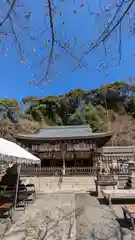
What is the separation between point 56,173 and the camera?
1450 cm

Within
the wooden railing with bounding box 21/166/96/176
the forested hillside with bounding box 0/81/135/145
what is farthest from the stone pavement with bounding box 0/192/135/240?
the forested hillside with bounding box 0/81/135/145

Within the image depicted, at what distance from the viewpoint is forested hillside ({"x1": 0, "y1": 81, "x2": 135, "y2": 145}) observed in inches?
1522

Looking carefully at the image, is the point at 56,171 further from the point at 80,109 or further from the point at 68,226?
the point at 80,109

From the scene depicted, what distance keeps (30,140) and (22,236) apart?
45.6 feet

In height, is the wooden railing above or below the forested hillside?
below

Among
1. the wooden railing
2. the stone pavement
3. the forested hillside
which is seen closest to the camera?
the stone pavement

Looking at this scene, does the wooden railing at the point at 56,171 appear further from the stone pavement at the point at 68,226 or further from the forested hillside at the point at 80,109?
the forested hillside at the point at 80,109

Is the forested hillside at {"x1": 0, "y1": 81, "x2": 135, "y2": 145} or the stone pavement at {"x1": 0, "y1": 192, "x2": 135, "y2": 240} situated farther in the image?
the forested hillside at {"x1": 0, "y1": 81, "x2": 135, "y2": 145}

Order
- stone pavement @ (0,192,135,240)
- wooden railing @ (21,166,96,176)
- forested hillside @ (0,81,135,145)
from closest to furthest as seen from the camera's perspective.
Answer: stone pavement @ (0,192,135,240)
wooden railing @ (21,166,96,176)
forested hillside @ (0,81,135,145)

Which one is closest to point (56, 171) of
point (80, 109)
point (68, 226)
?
point (68, 226)

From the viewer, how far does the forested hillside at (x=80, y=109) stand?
38.7 metres

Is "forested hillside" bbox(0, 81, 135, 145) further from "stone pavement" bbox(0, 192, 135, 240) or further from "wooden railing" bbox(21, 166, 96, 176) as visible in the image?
"stone pavement" bbox(0, 192, 135, 240)

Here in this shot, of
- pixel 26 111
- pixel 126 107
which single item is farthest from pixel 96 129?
pixel 26 111

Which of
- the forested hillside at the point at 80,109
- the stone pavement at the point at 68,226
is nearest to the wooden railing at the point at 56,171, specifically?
the stone pavement at the point at 68,226
